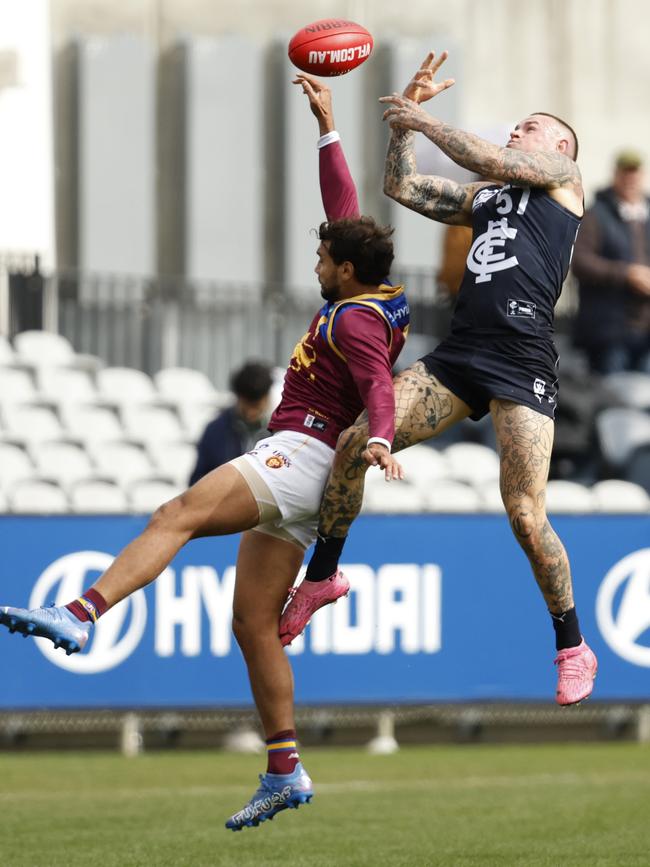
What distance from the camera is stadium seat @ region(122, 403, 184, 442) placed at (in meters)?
13.8

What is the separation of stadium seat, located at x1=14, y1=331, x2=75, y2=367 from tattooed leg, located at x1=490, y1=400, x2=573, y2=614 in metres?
7.92

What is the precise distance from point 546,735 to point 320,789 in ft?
10.8

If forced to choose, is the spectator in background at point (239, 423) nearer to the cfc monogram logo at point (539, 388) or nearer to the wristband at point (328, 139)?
the wristband at point (328, 139)

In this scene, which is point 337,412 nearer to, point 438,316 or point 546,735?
point 546,735

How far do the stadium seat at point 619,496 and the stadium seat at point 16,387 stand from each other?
4.36 m

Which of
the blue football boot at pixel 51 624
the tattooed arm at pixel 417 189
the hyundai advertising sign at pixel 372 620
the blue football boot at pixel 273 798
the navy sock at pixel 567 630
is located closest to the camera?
the blue football boot at pixel 51 624

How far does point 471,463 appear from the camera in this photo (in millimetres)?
13641

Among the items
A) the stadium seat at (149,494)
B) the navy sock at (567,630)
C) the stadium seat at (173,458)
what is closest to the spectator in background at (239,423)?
the stadium seat at (149,494)

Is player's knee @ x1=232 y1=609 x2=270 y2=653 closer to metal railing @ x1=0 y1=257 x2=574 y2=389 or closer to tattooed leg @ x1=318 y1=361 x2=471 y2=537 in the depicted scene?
tattooed leg @ x1=318 y1=361 x2=471 y2=537

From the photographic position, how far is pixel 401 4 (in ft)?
59.8

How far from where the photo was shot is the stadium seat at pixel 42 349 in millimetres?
14484

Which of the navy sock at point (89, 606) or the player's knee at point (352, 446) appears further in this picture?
the player's knee at point (352, 446)

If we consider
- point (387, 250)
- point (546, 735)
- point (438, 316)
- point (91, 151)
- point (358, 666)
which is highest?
point (387, 250)

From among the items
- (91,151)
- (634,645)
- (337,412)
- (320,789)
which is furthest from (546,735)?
(91,151)
